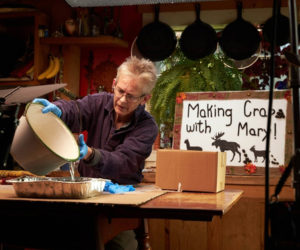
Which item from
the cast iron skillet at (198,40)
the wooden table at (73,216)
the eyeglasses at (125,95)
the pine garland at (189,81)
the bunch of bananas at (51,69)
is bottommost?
the wooden table at (73,216)

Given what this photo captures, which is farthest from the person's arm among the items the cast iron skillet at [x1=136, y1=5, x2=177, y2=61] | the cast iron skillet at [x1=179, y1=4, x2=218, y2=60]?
the cast iron skillet at [x1=136, y1=5, x2=177, y2=61]

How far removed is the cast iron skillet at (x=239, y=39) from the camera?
3.55 metres

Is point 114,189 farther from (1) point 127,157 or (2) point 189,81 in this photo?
(2) point 189,81

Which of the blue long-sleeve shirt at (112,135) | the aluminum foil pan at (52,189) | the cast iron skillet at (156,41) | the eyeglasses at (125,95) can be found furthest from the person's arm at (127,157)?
the cast iron skillet at (156,41)

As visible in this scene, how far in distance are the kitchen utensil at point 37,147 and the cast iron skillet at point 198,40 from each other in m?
2.07

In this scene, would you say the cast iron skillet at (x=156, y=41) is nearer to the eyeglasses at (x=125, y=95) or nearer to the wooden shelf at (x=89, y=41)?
the wooden shelf at (x=89, y=41)

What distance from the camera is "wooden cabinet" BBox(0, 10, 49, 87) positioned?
14.0 feet

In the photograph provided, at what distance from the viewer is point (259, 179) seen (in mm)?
2699

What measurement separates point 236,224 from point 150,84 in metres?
0.98

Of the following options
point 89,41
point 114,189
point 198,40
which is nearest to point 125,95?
point 114,189

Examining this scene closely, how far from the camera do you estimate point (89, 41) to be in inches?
161

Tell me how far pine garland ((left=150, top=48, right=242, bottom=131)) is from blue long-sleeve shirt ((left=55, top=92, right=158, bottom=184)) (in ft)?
2.89

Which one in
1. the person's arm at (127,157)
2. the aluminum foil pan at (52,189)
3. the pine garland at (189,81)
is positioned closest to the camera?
the aluminum foil pan at (52,189)

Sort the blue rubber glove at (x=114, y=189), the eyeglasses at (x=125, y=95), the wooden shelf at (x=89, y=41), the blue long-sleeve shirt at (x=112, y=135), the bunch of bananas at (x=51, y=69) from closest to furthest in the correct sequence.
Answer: the blue rubber glove at (x=114, y=189)
the blue long-sleeve shirt at (x=112, y=135)
the eyeglasses at (x=125, y=95)
the wooden shelf at (x=89, y=41)
the bunch of bananas at (x=51, y=69)
